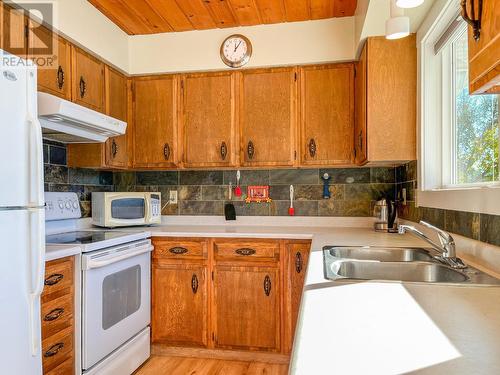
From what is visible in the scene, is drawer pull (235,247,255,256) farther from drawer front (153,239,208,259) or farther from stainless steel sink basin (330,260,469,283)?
stainless steel sink basin (330,260,469,283)

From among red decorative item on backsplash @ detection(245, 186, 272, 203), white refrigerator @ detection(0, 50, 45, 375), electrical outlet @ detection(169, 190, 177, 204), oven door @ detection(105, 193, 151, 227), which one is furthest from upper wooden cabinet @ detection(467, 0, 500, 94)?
electrical outlet @ detection(169, 190, 177, 204)

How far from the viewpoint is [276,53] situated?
2.65 m

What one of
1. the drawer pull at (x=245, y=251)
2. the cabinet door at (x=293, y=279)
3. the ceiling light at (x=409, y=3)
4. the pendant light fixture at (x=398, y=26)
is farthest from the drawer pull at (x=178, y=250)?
the ceiling light at (x=409, y=3)

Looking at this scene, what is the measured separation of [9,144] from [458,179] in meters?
2.08

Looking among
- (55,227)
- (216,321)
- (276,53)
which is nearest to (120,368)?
(216,321)

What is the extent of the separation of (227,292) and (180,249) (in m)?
0.44

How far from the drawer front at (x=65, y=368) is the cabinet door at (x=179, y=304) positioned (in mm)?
753

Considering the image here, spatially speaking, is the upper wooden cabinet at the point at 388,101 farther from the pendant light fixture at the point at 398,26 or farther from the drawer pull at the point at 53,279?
the drawer pull at the point at 53,279

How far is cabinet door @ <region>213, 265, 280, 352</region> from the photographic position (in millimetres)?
2381

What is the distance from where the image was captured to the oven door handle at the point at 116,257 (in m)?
1.84

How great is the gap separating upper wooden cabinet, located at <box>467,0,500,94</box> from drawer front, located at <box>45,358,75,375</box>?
2006 mm

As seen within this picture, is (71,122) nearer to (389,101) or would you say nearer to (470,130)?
(389,101)

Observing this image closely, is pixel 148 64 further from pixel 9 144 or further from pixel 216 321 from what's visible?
pixel 216 321

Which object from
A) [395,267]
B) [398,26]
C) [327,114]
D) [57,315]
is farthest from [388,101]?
[57,315]
